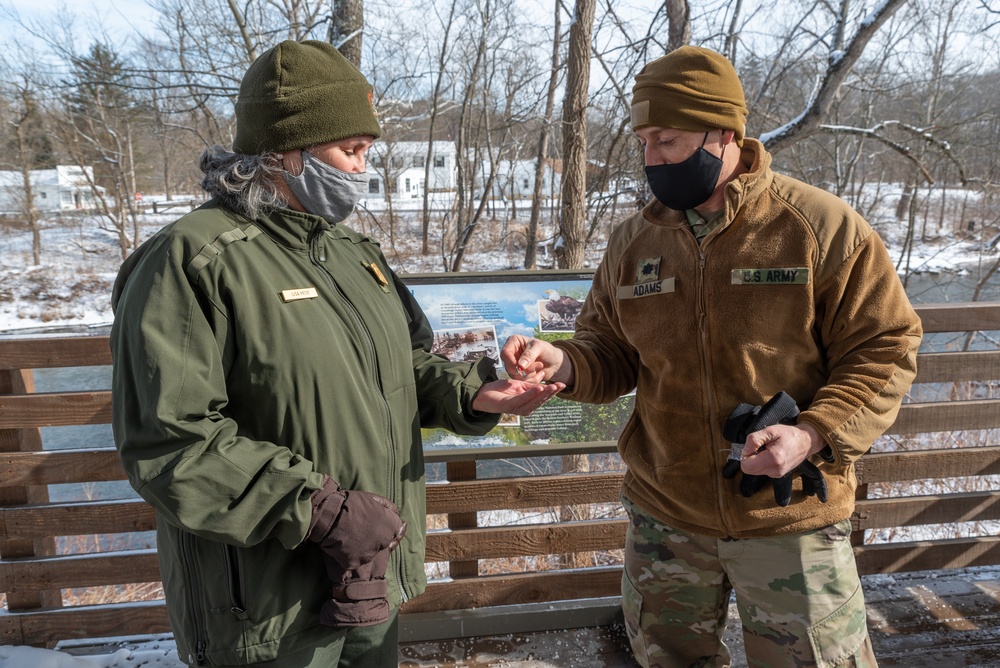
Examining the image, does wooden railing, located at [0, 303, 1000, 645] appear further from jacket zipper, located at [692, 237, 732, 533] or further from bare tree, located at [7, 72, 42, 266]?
bare tree, located at [7, 72, 42, 266]

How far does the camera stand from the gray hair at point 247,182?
5.49 ft

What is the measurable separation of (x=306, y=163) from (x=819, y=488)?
1.60m

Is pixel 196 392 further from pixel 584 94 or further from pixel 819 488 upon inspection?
pixel 584 94

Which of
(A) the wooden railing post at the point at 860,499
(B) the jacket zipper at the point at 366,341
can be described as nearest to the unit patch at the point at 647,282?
(B) the jacket zipper at the point at 366,341

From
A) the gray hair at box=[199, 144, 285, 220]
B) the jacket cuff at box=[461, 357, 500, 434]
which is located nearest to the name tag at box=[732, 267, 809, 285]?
the jacket cuff at box=[461, 357, 500, 434]

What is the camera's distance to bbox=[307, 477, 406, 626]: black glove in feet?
5.00

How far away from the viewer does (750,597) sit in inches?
75.6

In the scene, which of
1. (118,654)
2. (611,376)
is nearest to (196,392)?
(611,376)

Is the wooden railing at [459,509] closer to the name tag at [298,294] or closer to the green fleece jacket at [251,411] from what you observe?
the green fleece jacket at [251,411]

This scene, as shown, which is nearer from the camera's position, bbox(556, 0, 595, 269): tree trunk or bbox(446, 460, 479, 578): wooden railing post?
bbox(446, 460, 479, 578): wooden railing post

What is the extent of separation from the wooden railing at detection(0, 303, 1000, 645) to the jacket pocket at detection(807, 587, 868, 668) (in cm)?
127

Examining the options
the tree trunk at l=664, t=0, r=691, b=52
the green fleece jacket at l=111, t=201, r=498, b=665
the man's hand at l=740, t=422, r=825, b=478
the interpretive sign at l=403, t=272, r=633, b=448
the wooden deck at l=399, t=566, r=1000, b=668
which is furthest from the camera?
the tree trunk at l=664, t=0, r=691, b=52

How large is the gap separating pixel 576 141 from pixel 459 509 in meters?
5.75

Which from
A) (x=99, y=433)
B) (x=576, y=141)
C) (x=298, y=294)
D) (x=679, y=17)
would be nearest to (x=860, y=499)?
(x=298, y=294)
